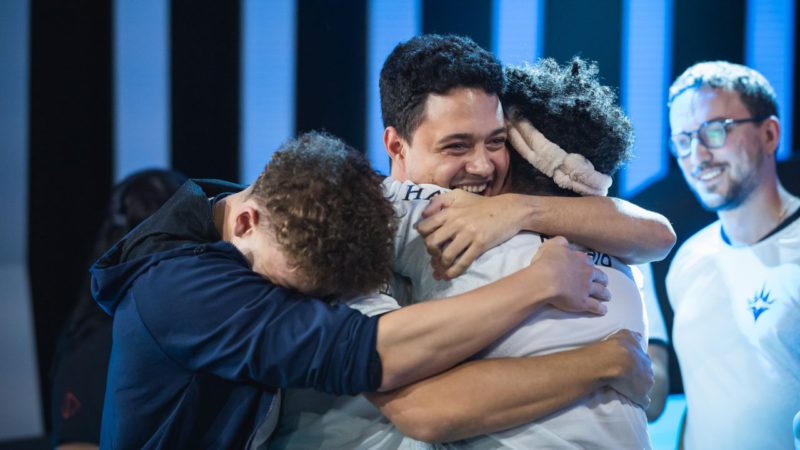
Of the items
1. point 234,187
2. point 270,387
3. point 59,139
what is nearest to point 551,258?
point 270,387

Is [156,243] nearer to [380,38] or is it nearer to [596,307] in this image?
[596,307]

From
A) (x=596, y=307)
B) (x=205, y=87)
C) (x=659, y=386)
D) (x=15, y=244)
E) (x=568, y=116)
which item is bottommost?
(x=659, y=386)

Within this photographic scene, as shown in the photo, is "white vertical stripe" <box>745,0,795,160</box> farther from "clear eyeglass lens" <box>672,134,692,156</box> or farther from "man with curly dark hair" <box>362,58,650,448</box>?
"man with curly dark hair" <box>362,58,650,448</box>

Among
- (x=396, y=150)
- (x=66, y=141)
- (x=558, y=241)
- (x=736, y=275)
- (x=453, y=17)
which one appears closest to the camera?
(x=558, y=241)

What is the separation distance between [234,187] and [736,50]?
10.3 ft

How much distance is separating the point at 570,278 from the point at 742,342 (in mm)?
1351

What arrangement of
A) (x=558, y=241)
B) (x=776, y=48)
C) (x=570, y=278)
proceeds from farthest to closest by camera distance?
(x=776, y=48) < (x=558, y=241) < (x=570, y=278)

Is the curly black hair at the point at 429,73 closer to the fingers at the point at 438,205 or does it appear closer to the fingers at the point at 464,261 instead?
the fingers at the point at 438,205

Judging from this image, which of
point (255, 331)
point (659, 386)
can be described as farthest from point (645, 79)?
point (255, 331)

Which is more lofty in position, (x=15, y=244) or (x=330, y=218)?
(x=330, y=218)

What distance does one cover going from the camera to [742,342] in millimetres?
2561

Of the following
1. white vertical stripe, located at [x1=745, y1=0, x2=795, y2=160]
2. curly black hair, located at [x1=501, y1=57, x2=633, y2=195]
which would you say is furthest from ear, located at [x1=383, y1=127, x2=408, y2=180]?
white vertical stripe, located at [x1=745, y1=0, x2=795, y2=160]

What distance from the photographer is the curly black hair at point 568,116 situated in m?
1.71

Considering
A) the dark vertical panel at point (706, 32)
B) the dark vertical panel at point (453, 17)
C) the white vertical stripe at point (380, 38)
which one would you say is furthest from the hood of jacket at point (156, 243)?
the dark vertical panel at point (706, 32)
